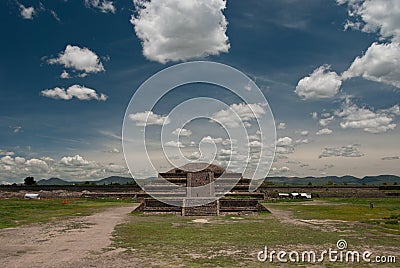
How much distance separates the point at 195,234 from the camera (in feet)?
46.8

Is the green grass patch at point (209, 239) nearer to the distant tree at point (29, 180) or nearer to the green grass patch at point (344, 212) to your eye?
the green grass patch at point (344, 212)

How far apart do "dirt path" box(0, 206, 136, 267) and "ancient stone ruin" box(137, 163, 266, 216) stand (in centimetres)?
599

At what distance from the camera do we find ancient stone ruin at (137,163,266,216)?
23.0m

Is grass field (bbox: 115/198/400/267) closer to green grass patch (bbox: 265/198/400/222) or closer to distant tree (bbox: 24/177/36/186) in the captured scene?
green grass patch (bbox: 265/198/400/222)

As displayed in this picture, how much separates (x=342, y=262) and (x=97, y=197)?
3457 cm

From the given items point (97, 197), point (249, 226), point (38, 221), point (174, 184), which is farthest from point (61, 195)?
point (249, 226)

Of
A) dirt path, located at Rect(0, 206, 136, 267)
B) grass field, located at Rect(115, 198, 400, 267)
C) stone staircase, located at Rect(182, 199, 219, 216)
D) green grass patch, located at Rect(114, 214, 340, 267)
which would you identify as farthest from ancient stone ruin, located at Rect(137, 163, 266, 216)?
dirt path, located at Rect(0, 206, 136, 267)

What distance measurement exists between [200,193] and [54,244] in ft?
61.6

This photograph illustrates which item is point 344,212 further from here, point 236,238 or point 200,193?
point 236,238

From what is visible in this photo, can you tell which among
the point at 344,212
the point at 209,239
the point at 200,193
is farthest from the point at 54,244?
the point at 344,212

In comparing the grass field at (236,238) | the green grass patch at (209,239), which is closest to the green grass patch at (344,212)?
the grass field at (236,238)

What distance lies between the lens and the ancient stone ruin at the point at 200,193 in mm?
23031

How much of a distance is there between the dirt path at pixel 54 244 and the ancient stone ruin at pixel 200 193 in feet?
19.6

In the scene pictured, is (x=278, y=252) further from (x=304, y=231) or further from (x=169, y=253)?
(x=304, y=231)
